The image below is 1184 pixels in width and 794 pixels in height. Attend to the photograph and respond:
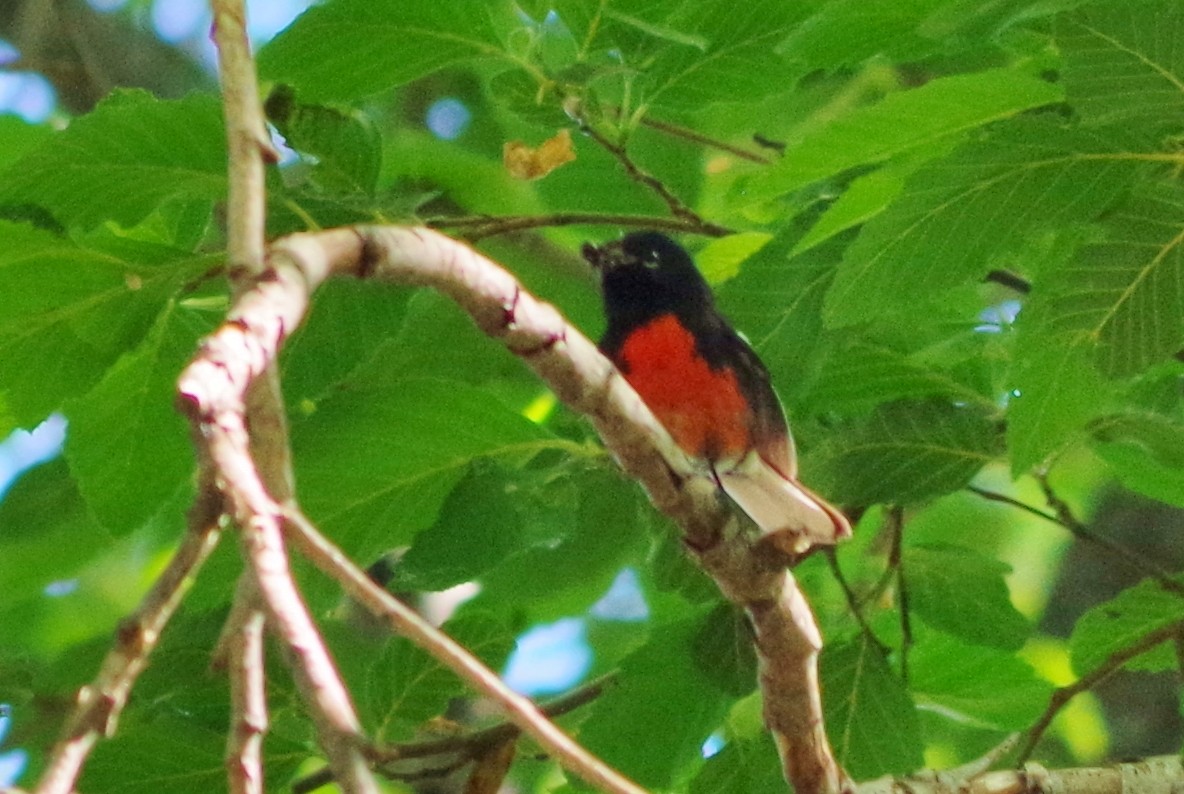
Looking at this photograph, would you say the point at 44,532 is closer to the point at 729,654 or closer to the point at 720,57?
the point at 729,654

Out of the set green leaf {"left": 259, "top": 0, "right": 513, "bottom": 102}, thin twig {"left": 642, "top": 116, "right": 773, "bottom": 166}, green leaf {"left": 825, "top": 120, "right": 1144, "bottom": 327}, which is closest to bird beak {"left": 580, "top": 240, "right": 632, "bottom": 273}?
thin twig {"left": 642, "top": 116, "right": 773, "bottom": 166}

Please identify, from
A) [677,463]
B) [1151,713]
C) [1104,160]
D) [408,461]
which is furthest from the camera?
[1151,713]

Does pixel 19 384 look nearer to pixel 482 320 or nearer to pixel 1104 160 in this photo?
pixel 482 320

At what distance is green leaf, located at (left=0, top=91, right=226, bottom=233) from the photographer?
2.42 metres

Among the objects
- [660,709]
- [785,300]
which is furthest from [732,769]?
[785,300]

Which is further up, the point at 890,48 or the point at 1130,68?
the point at 890,48

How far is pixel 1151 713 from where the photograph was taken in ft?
17.1

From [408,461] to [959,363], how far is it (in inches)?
42.4

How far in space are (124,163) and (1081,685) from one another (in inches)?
74.0

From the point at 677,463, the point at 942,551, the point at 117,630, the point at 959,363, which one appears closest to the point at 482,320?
the point at 677,463

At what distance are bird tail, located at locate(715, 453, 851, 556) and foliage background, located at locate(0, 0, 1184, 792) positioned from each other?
0.42ft

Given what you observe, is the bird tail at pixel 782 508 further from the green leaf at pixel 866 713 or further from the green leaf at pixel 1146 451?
the green leaf at pixel 1146 451

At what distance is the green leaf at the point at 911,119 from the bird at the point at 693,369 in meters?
0.75

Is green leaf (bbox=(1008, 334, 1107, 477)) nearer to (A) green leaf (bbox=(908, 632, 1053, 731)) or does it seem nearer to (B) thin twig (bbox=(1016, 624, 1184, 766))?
(B) thin twig (bbox=(1016, 624, 1184, 766))
